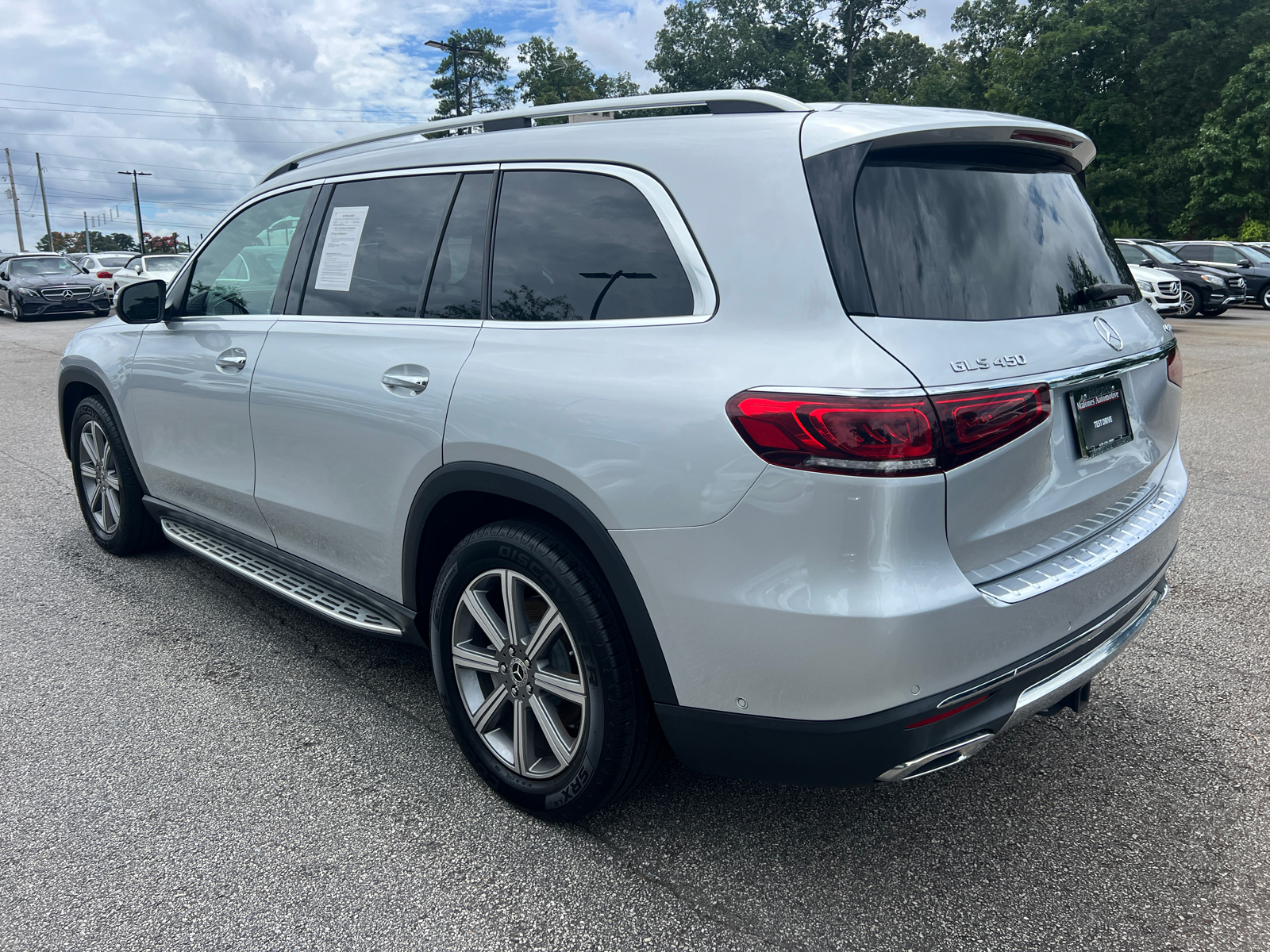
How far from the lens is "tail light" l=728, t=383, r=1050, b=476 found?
72.2 inches

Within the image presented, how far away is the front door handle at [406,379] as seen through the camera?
8.75 ft

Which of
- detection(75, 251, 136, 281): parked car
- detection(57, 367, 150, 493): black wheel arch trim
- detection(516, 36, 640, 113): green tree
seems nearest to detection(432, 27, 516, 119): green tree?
detection(516, 36, 640, 113): green tree

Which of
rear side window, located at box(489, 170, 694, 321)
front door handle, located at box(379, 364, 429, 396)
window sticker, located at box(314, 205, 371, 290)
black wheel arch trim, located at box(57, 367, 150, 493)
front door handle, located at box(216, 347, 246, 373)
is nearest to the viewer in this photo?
rear side window, located at box(489, 170, 694, 321)

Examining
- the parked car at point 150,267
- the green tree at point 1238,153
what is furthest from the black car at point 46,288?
the green tree at point 1238,153

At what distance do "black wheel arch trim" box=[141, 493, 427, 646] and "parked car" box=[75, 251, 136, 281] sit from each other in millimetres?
25934

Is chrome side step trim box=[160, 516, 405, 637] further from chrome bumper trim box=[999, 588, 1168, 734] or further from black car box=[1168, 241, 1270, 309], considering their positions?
black car box=[1168, 241, 1270, 309]

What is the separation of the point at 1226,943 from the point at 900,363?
154cm

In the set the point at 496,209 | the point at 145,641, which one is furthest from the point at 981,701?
the point at 145,641

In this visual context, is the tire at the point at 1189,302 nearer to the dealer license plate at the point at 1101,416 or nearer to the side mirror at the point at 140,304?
the dealer license plate at the point at 1101,416

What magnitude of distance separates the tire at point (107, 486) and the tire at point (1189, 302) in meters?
23.1

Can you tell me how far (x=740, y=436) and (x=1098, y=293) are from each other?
1174 millimetres

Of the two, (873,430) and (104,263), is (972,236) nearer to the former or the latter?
(873,430)

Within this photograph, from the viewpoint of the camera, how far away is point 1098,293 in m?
2.42

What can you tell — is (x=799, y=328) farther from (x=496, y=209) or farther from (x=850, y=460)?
(x=496, y=209)
